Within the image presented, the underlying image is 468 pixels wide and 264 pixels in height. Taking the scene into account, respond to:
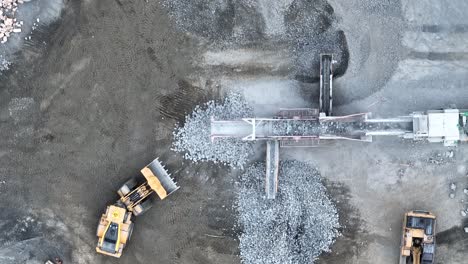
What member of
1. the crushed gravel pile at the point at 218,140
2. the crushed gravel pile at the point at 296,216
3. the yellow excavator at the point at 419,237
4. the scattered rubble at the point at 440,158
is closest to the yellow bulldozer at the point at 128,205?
the crushed gravel pile at the point at 218,140

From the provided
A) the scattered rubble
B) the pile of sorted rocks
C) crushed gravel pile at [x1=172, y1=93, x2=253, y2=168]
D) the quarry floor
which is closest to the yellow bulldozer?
the quarry floor

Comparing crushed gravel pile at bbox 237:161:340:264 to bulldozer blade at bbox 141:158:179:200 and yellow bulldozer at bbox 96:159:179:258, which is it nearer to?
bulldozer blade at bbox 141:158:179:200

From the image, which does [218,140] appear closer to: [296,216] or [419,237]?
[296,216]

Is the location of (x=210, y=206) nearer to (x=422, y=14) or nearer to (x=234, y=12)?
(x=234, y=12)

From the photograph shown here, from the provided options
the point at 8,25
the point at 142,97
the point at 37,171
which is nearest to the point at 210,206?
the point at 142,97

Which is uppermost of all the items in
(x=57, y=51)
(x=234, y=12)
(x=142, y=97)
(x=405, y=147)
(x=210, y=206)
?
(x=234, y=12)

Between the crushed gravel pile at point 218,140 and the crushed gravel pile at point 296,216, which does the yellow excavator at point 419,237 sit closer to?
the crushed gravel pile at point 296,216
